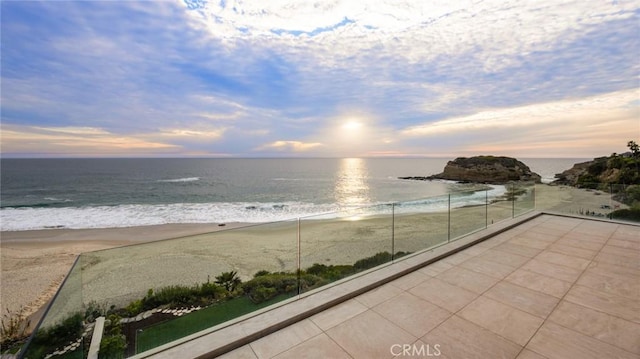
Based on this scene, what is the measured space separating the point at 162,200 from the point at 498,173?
5016 centimetres

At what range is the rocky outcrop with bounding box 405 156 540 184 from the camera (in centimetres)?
4194

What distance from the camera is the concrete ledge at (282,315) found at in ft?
7.10

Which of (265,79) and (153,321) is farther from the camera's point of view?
(265,79)

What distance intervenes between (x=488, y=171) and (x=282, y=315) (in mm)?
50260

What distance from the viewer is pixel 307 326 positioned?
2521 millimetres

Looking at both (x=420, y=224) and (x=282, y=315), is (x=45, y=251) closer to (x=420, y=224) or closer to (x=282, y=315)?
(x=282, y=315)

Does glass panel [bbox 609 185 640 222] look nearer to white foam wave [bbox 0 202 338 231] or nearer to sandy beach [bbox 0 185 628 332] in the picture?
sandy beach [bbox 0 185 628 332]

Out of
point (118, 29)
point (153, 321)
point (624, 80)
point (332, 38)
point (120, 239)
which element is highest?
point (118, 29)

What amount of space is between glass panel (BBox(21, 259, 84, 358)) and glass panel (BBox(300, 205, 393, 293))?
219 cm

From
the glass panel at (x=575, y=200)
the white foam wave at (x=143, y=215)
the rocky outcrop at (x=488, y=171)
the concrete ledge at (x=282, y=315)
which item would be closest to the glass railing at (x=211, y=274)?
the concrete ledge at (x=282, y=315)

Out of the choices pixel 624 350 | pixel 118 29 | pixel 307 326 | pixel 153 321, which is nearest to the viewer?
pixel 624 350

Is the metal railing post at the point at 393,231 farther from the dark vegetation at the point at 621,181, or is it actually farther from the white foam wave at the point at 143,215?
the white foam wave at the point at 143,215

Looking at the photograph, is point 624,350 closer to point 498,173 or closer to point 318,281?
point 318,281

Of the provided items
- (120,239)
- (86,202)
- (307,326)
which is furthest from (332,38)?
(86,202)
